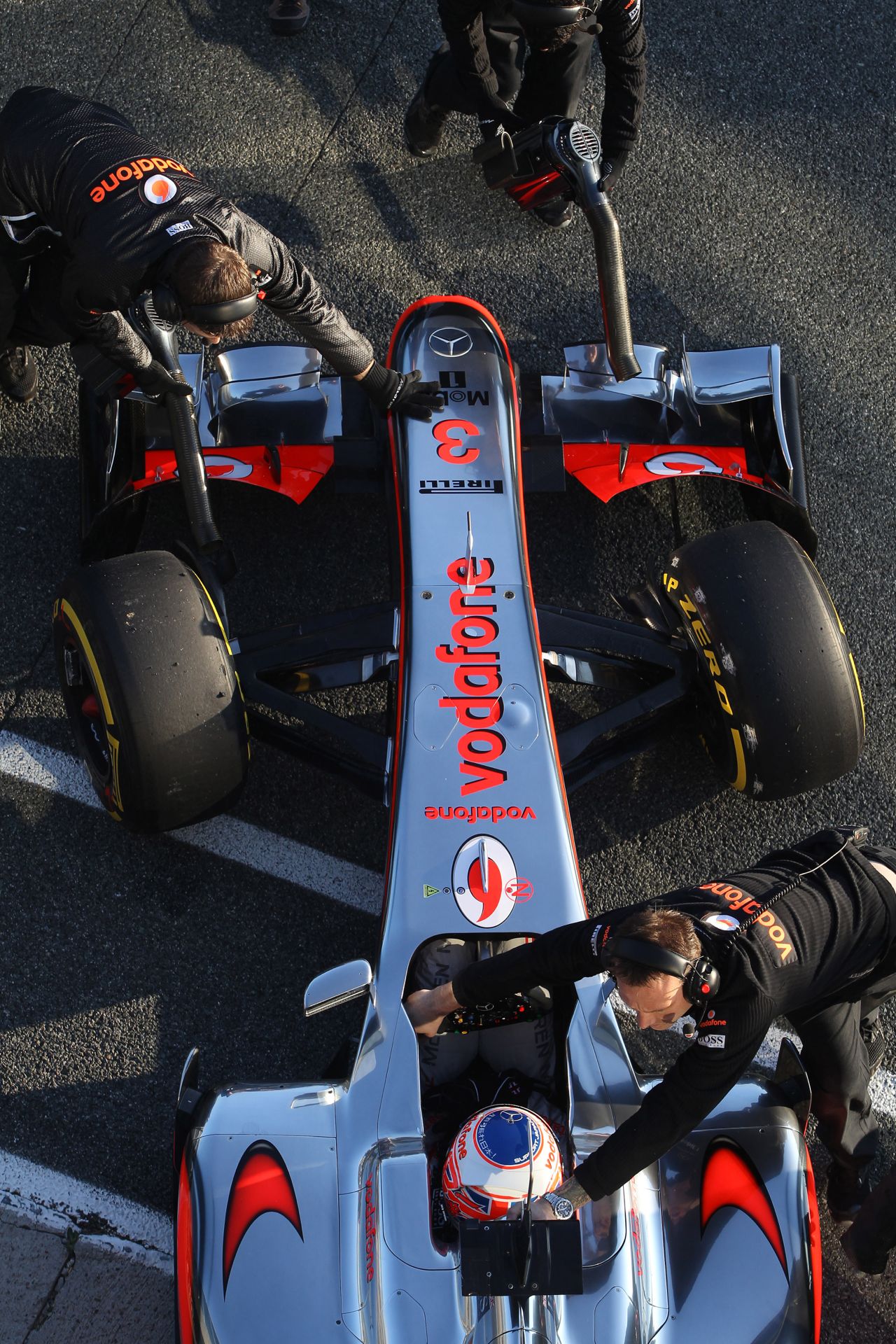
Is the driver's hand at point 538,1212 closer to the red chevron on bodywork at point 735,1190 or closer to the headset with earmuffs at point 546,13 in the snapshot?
the red chevron on bodywork at point 735,1190

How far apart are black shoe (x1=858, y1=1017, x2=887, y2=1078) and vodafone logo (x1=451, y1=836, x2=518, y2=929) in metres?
1.26

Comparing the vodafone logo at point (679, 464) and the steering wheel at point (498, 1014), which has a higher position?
the vodafone logo at point (679, 464)

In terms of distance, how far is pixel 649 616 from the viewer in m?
4.45

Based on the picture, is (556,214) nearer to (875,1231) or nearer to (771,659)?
(771,659)

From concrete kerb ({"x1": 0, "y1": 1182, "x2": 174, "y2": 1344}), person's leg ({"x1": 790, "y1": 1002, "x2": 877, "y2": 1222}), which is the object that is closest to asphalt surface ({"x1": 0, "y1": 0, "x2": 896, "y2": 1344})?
concrete kerb ({"x1": 0, "y1": 1182, "x2": 174, "y2": 1344})

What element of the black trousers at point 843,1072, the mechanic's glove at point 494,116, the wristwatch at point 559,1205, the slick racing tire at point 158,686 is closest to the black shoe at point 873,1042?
the black trousers at point 843,1072

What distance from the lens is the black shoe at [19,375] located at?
477cm

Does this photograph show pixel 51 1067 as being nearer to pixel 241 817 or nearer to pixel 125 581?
pixel 241 817

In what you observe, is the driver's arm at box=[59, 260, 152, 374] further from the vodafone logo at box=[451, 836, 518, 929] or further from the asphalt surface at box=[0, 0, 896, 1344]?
the vodafone logo at box=[451, 836, 518, 929]

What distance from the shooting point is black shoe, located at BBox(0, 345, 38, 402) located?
477 centimetres

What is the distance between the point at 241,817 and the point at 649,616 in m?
1.63

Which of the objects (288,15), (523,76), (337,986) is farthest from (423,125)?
(337,986)

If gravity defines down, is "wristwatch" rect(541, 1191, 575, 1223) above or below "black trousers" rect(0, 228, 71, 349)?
below

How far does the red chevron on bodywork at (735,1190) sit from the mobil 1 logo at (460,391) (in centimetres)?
253
